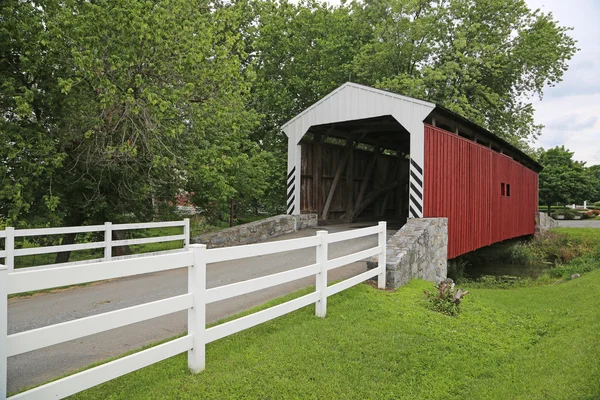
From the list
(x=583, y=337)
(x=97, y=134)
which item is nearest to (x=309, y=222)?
(x=97, y=134)

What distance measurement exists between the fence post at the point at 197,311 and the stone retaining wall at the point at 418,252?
3.22 metres

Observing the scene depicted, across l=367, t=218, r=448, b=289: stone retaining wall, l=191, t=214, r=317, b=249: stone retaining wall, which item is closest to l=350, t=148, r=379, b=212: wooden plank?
l=191, t=214, r=317, b=249: stone retaining wall

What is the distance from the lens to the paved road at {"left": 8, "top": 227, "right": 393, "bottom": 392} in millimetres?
3086

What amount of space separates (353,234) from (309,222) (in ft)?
20.8

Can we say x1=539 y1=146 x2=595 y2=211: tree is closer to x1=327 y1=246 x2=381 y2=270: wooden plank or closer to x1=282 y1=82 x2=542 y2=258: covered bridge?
x1=282 y1=82 x2=542 y2=258: covered bridge

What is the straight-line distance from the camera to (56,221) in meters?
7.40

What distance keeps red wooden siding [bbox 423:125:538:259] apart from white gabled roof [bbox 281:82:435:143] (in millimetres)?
428

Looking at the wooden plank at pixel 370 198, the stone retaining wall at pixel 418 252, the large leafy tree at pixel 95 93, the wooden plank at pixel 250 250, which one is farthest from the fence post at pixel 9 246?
the wooden plank at pixel 370 198

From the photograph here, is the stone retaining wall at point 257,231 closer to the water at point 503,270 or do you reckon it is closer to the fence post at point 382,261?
the fence post at point 382,261

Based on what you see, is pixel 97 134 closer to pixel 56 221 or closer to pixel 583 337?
pixel 56 221

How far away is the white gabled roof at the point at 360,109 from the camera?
8711 millimetres

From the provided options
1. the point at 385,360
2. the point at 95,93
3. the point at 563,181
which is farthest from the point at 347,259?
the point at 563,181

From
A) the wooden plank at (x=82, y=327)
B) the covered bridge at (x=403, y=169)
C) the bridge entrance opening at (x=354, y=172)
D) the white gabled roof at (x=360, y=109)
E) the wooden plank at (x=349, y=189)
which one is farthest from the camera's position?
the wooden plank at (x=349, y=189)

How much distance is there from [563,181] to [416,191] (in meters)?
33.1
